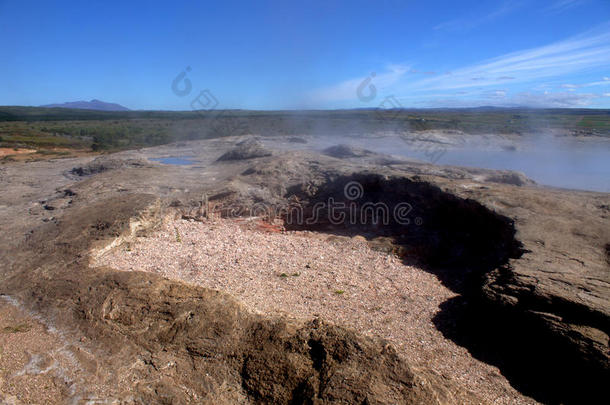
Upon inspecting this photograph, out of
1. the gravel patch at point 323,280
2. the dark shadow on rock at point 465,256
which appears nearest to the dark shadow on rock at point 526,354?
the dark shadow on rock at point 465,256

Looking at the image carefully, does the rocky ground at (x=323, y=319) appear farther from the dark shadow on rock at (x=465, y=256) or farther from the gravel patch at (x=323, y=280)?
the gravel patch at (x=323, y=280)

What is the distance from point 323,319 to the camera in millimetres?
4320

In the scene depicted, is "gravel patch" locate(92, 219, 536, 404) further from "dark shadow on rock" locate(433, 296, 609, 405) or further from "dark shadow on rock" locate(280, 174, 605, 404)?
"dark shadow on rock" locate(280, 174, 605, 404)

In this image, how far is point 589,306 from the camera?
12.0 ft

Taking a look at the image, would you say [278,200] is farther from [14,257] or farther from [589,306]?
[589,306]

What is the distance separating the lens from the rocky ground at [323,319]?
10.3ft

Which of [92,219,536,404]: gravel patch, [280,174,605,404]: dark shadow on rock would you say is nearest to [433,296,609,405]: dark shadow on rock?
[280,174,605,404]: dark shadow on rock

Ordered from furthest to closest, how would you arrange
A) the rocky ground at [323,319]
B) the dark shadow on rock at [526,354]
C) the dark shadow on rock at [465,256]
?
the dark shadow on rock at [465,256], the dark shadow on rock at [526,354], the rocky ground at [323,319]

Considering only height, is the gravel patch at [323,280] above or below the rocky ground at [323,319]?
below

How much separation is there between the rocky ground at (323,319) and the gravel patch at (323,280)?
22 centimetres

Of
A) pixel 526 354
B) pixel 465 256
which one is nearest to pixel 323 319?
pixel 526 354

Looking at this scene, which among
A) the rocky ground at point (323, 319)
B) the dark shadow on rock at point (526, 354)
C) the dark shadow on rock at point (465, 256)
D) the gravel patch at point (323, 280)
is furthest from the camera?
the gravel patch at point (323, 280)

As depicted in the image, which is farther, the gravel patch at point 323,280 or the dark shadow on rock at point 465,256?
the gravel patch at point 323,280

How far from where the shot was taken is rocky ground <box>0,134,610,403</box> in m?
3.12
